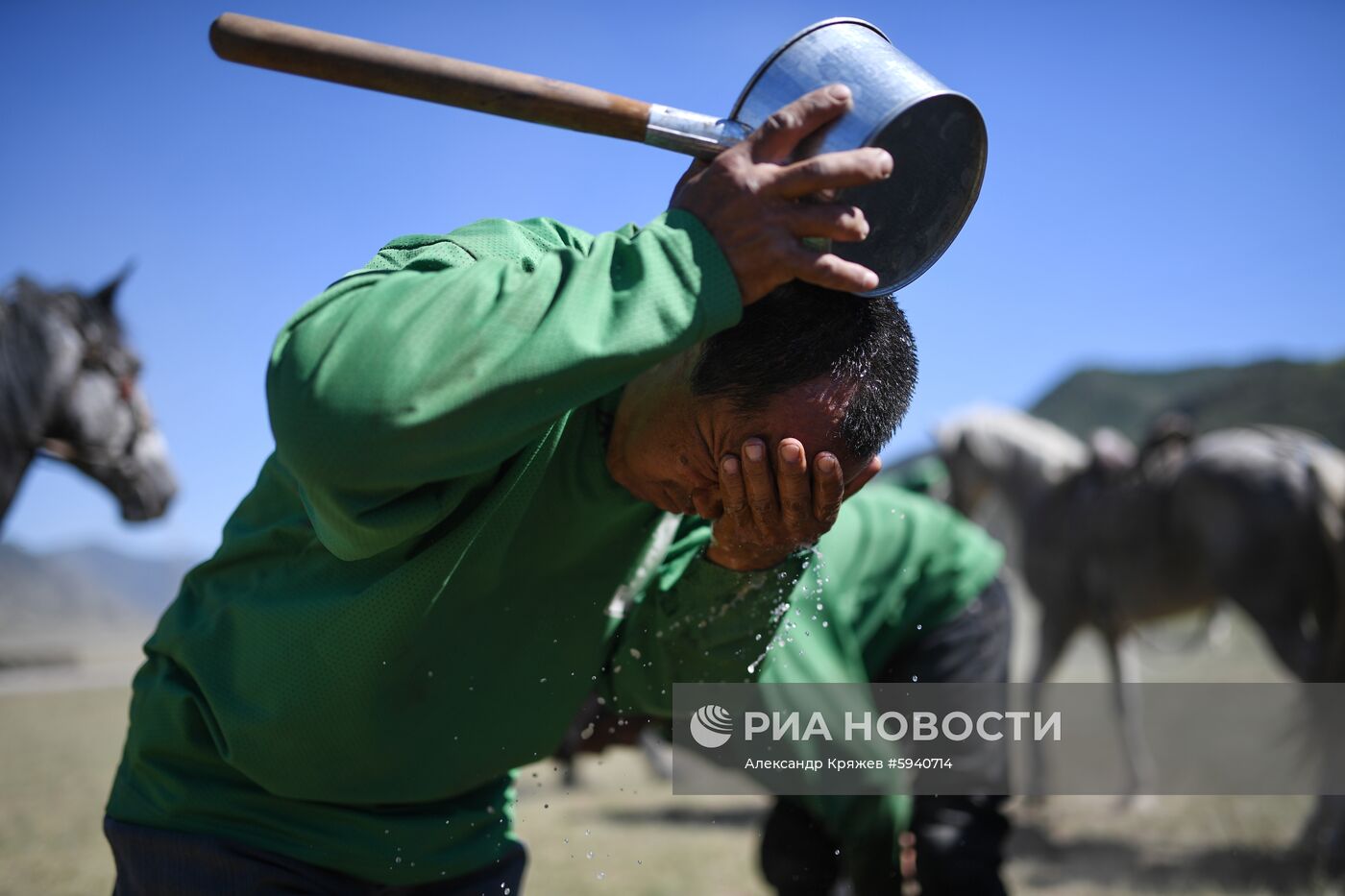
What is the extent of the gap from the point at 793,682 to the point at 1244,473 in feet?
15.4

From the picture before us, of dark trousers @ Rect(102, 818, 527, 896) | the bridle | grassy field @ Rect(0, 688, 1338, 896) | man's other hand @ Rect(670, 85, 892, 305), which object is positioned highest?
man's other hand @ Rect(670, 85, 892, 305)

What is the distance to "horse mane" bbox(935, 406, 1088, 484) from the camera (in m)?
8.40

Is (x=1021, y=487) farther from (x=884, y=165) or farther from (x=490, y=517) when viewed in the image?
(x=884, y=165)

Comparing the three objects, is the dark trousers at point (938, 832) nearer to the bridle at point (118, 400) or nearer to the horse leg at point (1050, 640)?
the bridle at point (118, 400)

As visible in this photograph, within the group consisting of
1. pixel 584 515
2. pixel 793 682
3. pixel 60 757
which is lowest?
pixel 60 757

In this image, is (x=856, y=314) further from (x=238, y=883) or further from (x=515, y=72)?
(x=238, y=883)

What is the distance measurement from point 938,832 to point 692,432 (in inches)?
62.6

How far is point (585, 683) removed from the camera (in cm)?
219

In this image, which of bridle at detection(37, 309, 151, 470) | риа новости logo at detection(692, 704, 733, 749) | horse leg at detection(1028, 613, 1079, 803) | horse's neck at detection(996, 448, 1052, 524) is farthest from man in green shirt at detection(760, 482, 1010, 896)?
horse's neck at detection(996, 448, 1052, 524)

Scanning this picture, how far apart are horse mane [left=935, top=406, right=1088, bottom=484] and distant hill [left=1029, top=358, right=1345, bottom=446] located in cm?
290

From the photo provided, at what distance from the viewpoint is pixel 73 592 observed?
5284 centimetres

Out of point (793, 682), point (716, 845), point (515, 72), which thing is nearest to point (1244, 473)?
point (716, 845)

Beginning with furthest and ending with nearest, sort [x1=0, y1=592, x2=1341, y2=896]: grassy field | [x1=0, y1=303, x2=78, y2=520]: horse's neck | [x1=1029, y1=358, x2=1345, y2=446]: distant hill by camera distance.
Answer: [x1=1029, y1=358, x2=1345, y2=446]: distant hill → [x1=0, y1=592, x2=1341, y2=896]: grassy field → [x1=0, y1=303, x2=78, y2=520]: horse's neck

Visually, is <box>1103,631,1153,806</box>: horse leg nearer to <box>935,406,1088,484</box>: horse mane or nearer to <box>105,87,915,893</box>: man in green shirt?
<box>935,406,1088,484</box>: horse mane
